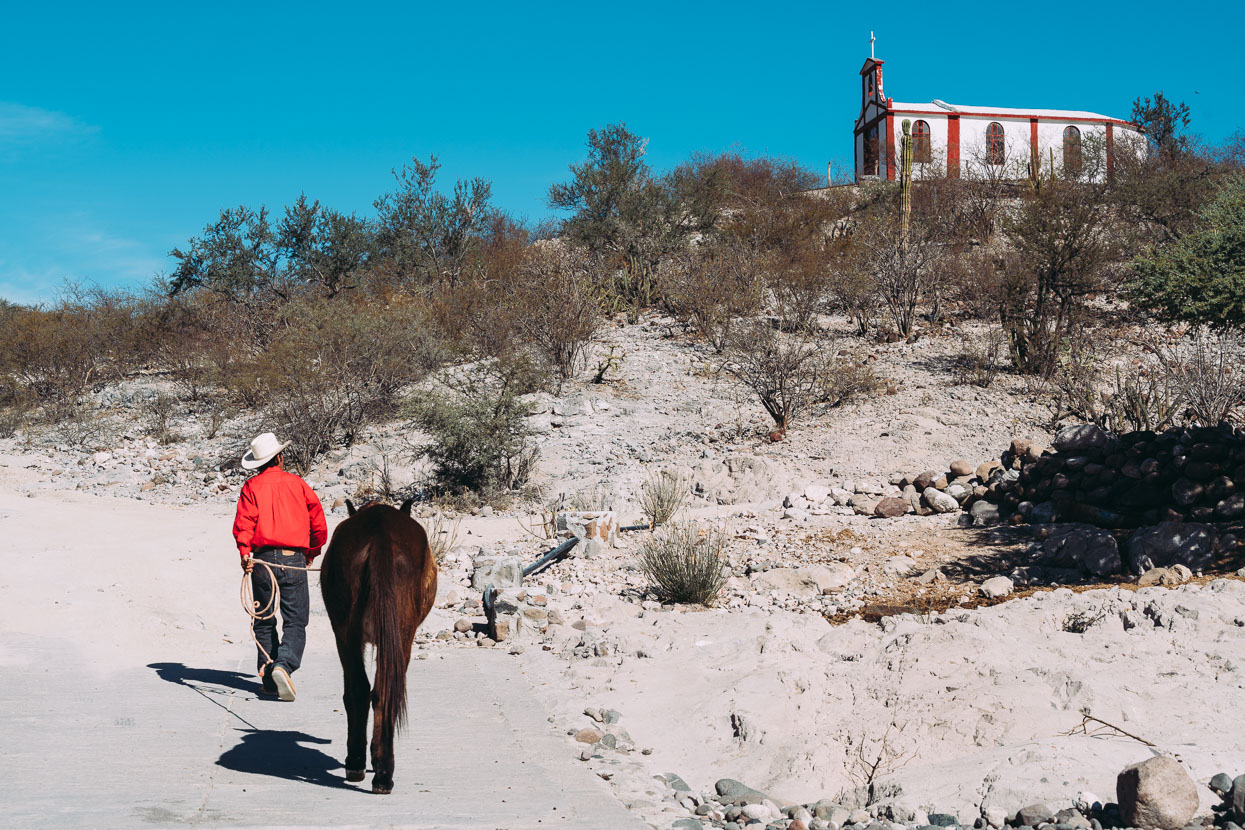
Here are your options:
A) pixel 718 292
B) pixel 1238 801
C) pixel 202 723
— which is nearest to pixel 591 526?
pixel 202 723

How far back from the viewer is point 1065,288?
18375 millimetres

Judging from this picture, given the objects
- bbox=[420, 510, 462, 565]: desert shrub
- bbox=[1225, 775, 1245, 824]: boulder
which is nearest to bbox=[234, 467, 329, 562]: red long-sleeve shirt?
bbox=[420, 510, 462, 565]: desert shrub

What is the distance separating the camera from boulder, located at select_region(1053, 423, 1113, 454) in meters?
11.1

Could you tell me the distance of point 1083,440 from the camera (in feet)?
36.7

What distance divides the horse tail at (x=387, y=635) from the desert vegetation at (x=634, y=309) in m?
9.43

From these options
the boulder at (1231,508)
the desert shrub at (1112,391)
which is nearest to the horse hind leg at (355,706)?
the boulder at (1231,508)

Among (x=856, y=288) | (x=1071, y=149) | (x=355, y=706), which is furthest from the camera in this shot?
(x=1071, y=149)

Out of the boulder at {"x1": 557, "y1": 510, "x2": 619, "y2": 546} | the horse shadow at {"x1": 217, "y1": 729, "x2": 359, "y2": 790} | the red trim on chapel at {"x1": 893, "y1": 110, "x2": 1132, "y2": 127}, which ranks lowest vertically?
the horse shadow at {"x1": 217, "y1": 729, "x2": 359, "y2": 790}

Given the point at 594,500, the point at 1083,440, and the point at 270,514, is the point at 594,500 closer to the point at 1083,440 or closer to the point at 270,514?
the point at 1083,440

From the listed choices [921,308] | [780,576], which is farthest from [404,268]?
[780,576]

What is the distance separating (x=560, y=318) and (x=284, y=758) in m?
15.6

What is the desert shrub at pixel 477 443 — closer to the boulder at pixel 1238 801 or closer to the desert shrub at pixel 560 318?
the desert shrub at pixel 560 318

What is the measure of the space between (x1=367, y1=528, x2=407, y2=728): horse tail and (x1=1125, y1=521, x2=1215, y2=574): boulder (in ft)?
22.9

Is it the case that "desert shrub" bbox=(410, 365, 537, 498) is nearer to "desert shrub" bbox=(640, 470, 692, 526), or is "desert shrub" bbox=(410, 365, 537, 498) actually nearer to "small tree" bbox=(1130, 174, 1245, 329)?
"desert shrub" bbox=(640, 470, 692, 526)
